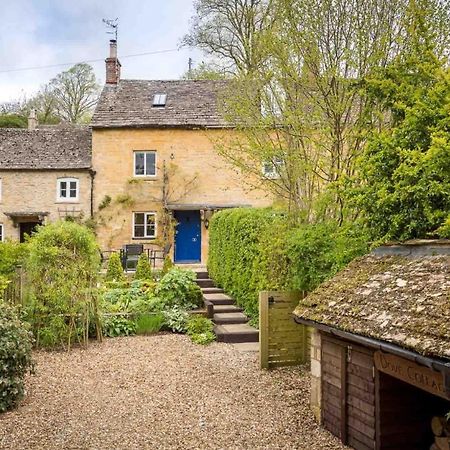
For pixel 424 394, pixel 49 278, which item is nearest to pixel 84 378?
pixel 49 278

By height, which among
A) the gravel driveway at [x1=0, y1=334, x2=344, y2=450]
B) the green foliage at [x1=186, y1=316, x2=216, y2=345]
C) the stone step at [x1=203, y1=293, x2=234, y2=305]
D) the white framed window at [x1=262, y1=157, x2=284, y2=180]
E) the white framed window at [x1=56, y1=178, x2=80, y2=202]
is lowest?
the gravel driveway at [x1=0, y1=334, x2=344, y2=450]

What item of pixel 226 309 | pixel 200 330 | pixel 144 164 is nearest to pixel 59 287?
pixel 200 330

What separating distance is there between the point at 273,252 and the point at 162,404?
390cm

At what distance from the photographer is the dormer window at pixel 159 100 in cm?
2459

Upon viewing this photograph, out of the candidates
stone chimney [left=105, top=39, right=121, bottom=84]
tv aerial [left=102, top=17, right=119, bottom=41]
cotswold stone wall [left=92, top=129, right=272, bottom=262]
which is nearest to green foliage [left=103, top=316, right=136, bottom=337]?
cotswold stone wall [left=92, top=129, right=272, bottom=262]

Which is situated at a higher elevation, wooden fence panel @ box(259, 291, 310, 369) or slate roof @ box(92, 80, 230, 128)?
slate roof @ box(92, 80, 230, 128)

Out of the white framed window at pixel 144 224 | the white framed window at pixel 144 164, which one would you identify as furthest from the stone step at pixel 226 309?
the white framed window at pixel 144 164

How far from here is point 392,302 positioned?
5.25 meters

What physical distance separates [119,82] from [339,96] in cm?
1918

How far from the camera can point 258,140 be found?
10.8m

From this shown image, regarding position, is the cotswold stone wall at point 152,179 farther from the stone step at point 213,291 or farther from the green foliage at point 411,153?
the green foliage at point 411,153

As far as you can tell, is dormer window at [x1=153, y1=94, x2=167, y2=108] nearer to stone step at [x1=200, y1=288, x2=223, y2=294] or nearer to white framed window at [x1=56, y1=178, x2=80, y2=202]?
white framed window at [x1=56, y1=178, x2=80, y2=202]

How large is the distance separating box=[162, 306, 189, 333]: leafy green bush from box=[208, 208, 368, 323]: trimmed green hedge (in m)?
1.59

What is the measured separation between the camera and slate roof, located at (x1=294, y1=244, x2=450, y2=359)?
4.46 m
